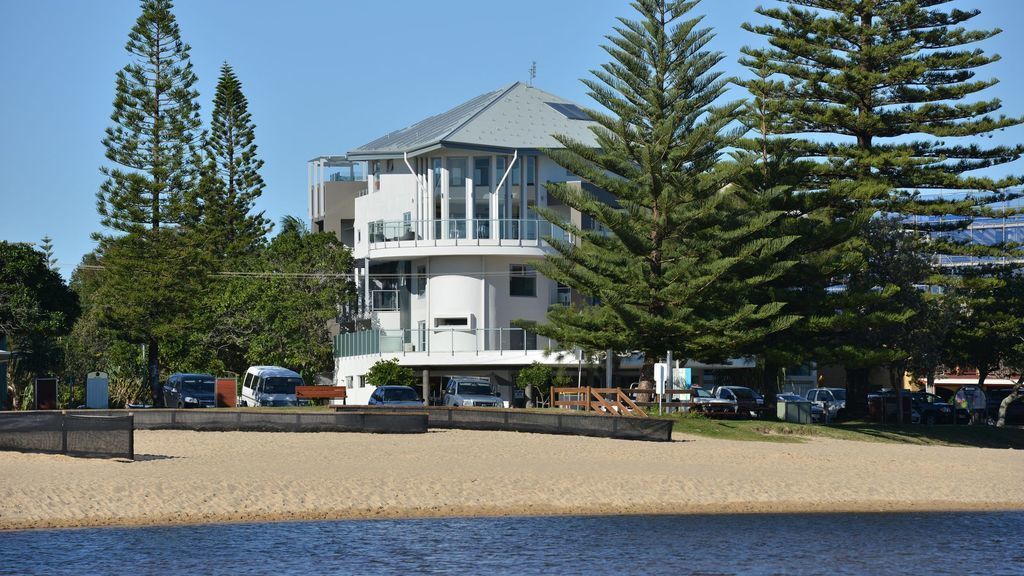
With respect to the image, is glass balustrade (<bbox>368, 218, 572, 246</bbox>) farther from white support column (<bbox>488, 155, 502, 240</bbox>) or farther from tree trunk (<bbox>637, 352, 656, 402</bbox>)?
tree trunk (<bbox>637, 352, 656, 402</bbox>)

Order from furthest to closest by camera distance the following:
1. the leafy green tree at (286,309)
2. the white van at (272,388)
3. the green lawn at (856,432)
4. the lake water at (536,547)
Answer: the leafy green tree at (286,309), the white van at (272,388), the green lawn at (856,432), the lake water at (536,547)

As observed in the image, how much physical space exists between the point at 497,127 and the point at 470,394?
1754cm

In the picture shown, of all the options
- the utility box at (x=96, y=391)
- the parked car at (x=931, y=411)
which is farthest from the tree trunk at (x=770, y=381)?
the utility box at (x=96, y=391)

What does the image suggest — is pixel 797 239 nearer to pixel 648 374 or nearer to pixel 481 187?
pixel 648 374

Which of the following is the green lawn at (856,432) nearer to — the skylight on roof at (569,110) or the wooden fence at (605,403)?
the wooden fence at (605,403)

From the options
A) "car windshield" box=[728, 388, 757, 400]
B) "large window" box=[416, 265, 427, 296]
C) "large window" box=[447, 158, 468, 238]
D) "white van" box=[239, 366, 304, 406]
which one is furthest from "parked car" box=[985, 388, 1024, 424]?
"white van" box=[239, 366, 304, 406]

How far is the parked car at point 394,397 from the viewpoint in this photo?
44.1 meters

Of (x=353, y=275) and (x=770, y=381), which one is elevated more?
(x=353, y=275)

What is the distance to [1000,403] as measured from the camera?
56.8m

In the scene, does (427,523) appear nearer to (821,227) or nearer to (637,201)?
(637,201)

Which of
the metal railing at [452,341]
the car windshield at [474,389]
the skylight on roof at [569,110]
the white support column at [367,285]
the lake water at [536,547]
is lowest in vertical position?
the lake water at [536,547]

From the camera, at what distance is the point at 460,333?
5628 centimetres

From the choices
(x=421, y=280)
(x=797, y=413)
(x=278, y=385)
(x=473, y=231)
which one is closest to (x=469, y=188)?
(x=473, y=231)

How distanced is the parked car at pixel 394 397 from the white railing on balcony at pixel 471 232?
12.9 m
